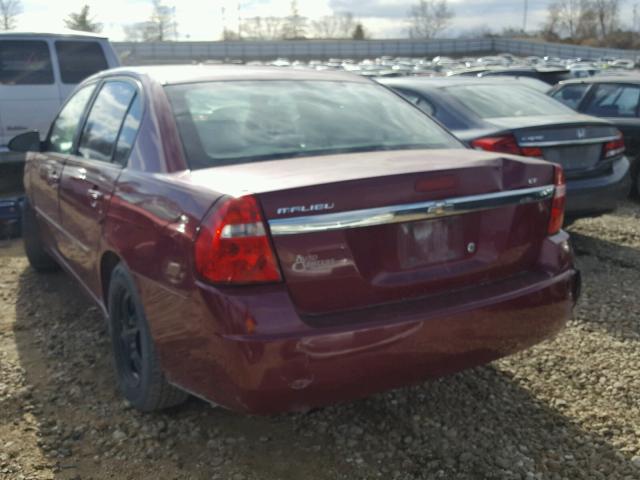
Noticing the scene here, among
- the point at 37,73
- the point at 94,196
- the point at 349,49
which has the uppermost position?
the point at 37,73

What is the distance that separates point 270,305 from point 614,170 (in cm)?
463

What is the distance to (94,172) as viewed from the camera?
3.62 metres

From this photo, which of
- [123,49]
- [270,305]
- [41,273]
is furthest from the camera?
[123,49]

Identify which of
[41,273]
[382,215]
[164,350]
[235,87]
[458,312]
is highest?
[235,87]

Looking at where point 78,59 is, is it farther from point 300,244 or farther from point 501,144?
point 300,244

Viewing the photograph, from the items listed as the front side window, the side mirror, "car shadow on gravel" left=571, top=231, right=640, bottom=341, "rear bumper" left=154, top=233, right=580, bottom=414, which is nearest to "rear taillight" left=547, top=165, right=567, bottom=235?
"rear bumper" left=154, top=233, right=580, bottom=414

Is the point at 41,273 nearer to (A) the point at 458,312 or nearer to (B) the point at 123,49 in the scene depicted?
(A) the point at 458,312

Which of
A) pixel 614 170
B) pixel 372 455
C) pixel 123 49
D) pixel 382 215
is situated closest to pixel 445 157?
pixel 382 215

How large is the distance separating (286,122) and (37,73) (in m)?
6.70

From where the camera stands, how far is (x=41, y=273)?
5562mm

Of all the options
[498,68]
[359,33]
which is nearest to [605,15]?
[359,33]

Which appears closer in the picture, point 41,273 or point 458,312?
point 458,312

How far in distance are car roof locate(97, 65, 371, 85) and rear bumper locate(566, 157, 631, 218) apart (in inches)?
101

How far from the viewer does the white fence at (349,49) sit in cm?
6588
